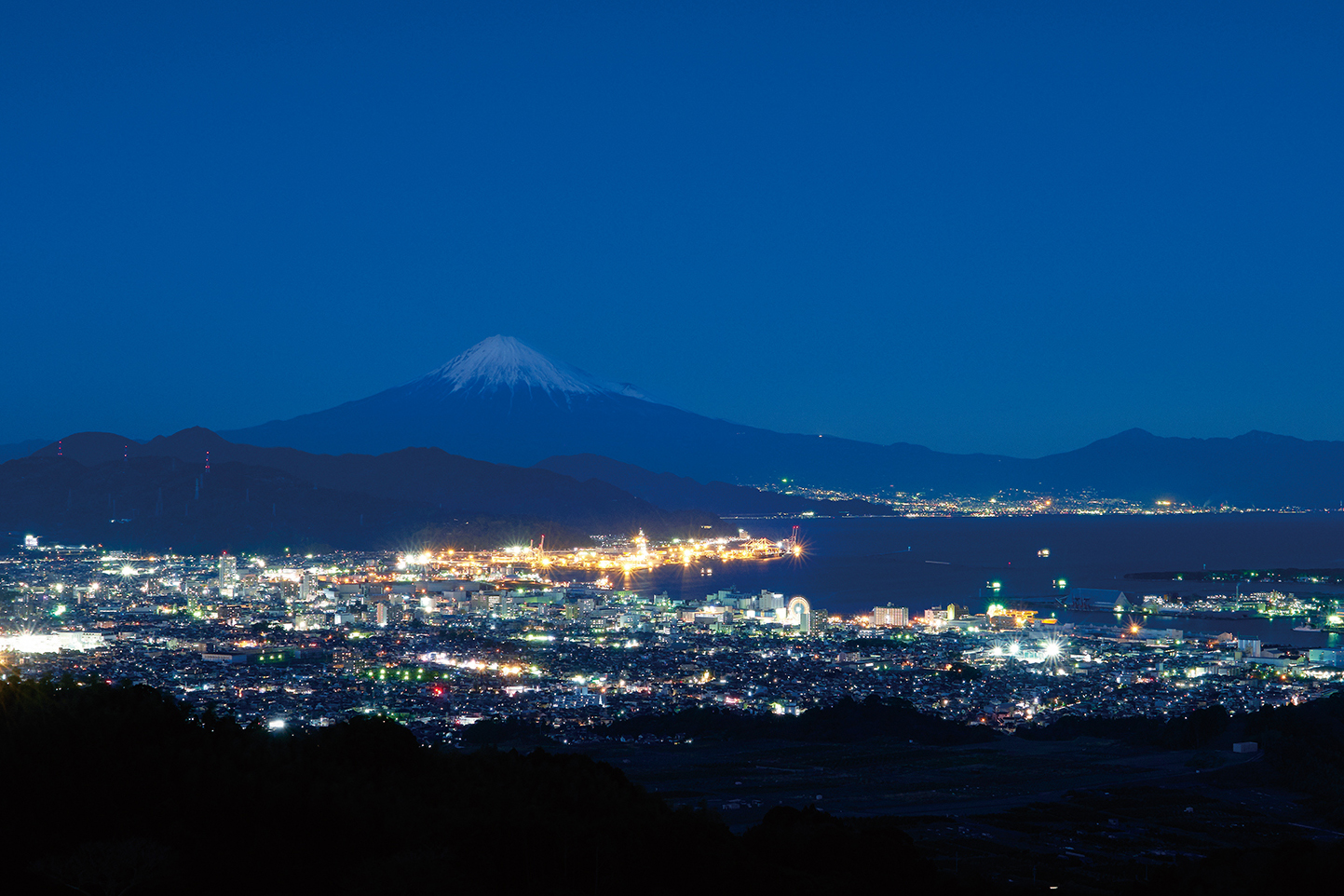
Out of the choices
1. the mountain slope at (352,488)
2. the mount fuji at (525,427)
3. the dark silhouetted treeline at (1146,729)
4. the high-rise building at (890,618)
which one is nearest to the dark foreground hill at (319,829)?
the dark silhouetted treeline at (1146,729)

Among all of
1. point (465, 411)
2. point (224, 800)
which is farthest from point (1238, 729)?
point (465, 411)

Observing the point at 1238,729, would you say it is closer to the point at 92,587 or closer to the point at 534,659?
the point at 534,659

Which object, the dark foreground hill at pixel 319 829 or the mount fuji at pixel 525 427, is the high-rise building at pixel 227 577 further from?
the mount fuji at pixel 525 427

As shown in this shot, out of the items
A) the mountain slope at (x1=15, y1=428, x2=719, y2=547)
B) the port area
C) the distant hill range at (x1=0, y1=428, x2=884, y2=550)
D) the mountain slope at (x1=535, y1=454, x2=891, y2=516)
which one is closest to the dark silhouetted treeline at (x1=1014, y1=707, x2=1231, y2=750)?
the port area

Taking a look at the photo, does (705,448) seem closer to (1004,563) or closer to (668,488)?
(668,488)

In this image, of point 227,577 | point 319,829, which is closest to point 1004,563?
point 227,577

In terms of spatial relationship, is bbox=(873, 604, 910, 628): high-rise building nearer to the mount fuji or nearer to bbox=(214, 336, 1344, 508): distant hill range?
bbox=(214, 336, 1344, 508): distant hill range
